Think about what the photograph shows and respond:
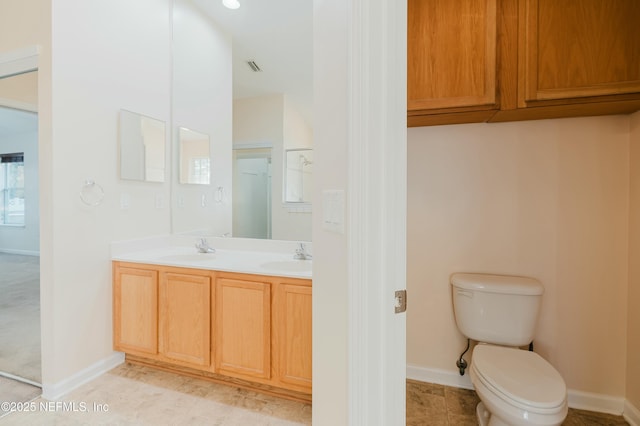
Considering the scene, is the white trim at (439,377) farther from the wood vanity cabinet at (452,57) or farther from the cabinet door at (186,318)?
the wood vanity cabinet at (452,57)

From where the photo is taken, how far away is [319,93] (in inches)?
43.9

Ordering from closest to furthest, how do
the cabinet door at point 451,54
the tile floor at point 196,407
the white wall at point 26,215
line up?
the cabinet door at point 451,54
the tile floor at point 196,407
the white wall at point 26,215

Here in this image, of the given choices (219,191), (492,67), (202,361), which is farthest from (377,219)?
(219,191)

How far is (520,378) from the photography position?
132cm

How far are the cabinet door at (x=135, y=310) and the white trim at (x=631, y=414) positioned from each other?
2823 mm

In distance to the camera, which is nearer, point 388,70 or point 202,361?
point 388,70

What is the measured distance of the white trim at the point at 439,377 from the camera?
1904mm

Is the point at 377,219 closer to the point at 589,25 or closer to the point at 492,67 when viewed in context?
the point at 492,67

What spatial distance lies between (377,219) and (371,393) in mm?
460

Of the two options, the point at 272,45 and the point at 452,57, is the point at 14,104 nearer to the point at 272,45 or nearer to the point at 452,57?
the point at 272,45

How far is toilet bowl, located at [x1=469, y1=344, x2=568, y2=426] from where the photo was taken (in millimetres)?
1162

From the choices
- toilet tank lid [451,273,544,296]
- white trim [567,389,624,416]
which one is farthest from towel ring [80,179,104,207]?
white trim [567,389,624,416]

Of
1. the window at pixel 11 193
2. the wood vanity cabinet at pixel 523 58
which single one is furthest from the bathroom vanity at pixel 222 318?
the window at pixel 11 193

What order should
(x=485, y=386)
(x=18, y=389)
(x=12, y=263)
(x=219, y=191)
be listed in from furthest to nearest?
(x=12, y=263) → (x=219, y=191) → (x=18, y=389) → (x=485, y=386)
